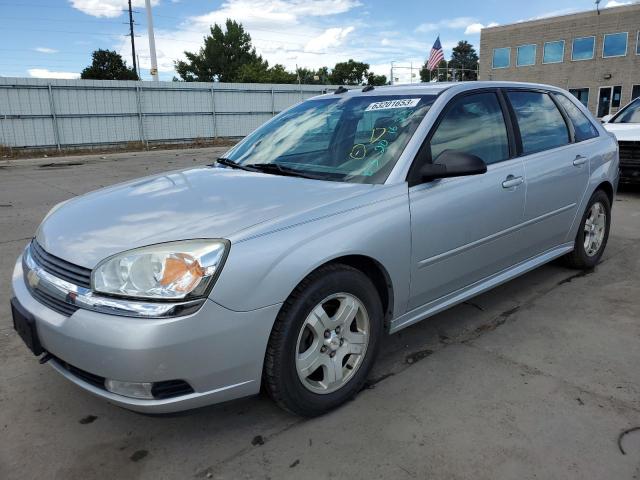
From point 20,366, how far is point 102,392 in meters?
→ 1.31

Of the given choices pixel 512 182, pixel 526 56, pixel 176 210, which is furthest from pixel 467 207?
pixel 526 56

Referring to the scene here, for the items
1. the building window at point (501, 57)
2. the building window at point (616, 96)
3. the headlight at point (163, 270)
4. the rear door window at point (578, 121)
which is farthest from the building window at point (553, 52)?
the headlight at point (163, 270)

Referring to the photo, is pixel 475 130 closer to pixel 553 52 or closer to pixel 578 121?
pixel 578 121

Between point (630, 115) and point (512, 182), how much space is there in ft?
23.6

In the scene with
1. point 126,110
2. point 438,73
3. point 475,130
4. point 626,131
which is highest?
point 438,73

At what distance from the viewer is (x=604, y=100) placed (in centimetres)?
3538

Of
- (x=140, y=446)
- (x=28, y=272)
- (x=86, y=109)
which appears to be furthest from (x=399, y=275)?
(x=86, y=109)

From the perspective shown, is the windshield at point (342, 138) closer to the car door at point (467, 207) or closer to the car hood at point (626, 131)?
the car door at point (467, 207)

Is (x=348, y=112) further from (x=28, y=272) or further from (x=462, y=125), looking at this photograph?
(x=28, y=272)

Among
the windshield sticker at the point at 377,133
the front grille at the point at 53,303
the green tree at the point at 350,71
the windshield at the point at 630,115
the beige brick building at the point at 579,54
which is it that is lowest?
the front grille at the point at 53,303

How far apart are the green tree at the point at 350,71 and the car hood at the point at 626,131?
8382 cm

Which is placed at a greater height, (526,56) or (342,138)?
(526,56)

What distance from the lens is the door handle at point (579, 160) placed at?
4.10 metres

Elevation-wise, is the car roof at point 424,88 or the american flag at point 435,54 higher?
the american flag at point 435,54
